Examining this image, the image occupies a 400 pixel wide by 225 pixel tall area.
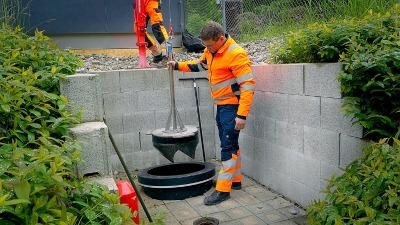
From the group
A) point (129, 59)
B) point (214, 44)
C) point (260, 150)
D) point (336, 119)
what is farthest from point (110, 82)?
point (336, 119)

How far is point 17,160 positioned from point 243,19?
713 cm

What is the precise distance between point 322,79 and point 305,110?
41cm

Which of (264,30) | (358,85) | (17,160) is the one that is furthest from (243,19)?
(17,160)

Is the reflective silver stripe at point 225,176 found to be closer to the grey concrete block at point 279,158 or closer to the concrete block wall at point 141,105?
the grey concrete block at point 279,158

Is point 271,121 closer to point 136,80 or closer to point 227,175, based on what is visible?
point 227,175

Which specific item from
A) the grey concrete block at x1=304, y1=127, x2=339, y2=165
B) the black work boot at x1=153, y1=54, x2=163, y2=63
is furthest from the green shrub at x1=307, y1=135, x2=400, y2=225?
the black work boot at x1=153, y1=54, x2=163, y2=63

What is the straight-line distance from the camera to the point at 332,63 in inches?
116

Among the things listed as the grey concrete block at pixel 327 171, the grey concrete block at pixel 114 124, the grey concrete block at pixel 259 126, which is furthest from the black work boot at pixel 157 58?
the grey concrete block at pixel 327 171

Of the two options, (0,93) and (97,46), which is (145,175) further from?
(97,46)

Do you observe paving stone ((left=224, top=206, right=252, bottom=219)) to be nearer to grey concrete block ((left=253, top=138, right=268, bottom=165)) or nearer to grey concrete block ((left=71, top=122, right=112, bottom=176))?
grey concrete block ((left=253, top=138, right=268, bottom=165))

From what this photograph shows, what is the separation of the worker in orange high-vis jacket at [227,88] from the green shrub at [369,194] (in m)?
1.47

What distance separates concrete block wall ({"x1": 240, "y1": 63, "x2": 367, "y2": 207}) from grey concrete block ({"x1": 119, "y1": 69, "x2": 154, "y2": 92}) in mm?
1475

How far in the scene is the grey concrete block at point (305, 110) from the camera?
10.7ft

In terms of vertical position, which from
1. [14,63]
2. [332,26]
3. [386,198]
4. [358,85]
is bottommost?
[386,198]
